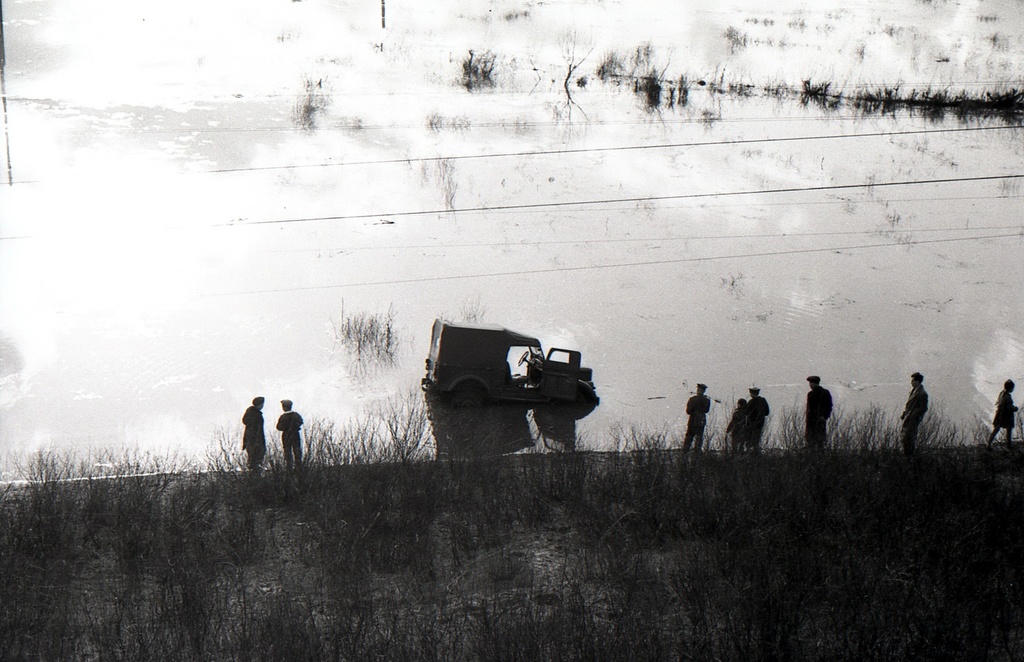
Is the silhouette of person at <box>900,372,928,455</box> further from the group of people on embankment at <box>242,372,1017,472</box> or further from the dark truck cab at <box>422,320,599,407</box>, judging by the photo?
the dark truck cab at <box>422,320,599,407</box>

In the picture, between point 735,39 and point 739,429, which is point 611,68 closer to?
point 735,39

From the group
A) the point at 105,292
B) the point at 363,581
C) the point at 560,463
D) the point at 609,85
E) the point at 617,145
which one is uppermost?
the point at 609,85

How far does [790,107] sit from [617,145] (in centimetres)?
884

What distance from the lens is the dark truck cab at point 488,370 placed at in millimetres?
16562

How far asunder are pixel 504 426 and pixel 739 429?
13.7ft

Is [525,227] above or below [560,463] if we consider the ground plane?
above

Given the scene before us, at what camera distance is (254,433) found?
13.5 metres

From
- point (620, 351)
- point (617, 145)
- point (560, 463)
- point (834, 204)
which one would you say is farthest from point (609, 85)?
point (560, 463)

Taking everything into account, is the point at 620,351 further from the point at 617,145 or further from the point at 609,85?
the point at 609,85

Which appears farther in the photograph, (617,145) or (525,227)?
(617,145)

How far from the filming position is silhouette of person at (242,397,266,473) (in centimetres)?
1341

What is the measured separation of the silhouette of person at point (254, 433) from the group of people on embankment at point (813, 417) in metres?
5.72

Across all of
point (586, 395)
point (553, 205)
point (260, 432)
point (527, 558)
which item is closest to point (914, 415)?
point (586, 395)

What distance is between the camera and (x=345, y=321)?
20375 millimetres
